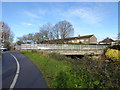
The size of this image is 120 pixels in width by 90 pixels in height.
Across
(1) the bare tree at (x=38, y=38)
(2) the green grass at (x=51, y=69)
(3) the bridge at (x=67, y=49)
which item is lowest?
(2) the green grass at (x=51, y=69)

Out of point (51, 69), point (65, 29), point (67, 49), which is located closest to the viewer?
point (51, 69)

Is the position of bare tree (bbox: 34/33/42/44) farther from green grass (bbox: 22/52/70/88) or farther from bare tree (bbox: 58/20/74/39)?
green grass (bbox: 22/52/70/88)

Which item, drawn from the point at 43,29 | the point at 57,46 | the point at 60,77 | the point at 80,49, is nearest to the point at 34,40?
the point at 43,29

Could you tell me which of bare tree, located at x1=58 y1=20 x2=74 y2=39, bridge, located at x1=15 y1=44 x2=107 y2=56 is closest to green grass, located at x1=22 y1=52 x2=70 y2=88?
bridge, located at x1=15 y1=44 x2=107 y2=56

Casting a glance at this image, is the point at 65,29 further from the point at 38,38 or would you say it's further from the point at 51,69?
the point at 51,69

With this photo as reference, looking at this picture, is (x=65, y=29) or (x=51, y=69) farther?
(x=65, y=29)

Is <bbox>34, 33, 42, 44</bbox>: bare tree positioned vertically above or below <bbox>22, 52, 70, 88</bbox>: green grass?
above

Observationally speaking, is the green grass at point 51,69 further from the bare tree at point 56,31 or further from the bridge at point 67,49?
the bare tree at point 56,31

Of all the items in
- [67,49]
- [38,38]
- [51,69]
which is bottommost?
[51,69]

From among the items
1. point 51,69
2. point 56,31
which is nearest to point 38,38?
point 56,31

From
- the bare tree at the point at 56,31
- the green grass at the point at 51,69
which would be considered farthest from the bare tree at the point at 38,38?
the green grass at the point at 51,69

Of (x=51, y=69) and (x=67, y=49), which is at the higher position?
(x=67, y=49)

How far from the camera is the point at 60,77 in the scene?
4910 mm

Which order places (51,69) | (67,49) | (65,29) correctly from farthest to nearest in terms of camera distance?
(65,29) → (67,49) → (51,69)
